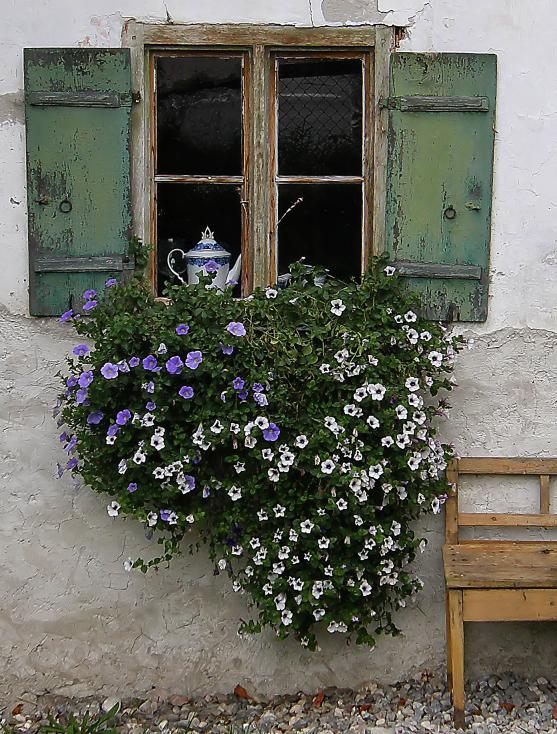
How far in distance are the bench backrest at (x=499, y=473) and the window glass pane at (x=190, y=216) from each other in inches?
50.0

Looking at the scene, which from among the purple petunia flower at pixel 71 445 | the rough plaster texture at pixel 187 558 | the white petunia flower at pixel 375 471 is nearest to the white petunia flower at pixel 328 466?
the white petunia flower at pixel 375 471

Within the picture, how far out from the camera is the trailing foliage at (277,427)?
3.23 m

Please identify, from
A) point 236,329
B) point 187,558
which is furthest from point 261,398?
point 187,558

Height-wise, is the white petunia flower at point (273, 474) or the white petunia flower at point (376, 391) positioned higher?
the white petunia flower at point (376, 391)

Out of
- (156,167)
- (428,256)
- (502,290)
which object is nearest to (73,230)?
(156,167)

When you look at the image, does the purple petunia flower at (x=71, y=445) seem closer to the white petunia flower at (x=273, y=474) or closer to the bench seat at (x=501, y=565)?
the white petunia flower at (x=273, y=474)

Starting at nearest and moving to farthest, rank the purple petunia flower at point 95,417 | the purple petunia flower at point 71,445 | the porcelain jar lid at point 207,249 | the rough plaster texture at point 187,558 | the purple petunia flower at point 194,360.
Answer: the purple petunia flower at point 194,360 < the purple petunia flower at point 95,417 < the purple petunia flower at point 71,445 < the rough plaster texture at point 187,558 < the porcelain jar lid at point 207,249

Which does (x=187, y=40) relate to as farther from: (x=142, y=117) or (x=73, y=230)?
(x=73, y=230)

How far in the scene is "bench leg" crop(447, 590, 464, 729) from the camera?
3242mm

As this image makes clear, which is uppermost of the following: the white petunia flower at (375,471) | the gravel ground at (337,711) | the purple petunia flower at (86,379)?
the purple petunia flower at (86,379)

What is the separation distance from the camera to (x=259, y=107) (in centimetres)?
358

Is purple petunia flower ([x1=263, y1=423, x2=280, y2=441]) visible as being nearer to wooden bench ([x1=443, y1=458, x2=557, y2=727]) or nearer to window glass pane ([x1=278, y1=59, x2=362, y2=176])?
wooden bench ([x1=443, y1=458, x2=557, y2=727])

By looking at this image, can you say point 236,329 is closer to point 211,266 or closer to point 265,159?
point 211,266

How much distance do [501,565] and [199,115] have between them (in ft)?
6.79
